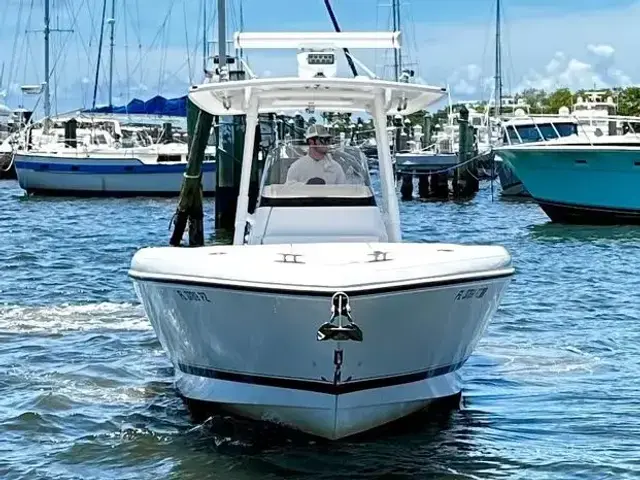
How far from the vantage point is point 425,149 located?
47500mm

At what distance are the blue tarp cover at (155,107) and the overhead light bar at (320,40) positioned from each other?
38.7 meters

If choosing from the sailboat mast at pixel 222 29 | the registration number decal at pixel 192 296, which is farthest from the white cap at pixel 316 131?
the sailboat mast at pixel 222 29

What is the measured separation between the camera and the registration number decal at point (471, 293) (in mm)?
8203

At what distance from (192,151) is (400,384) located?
14.0 m

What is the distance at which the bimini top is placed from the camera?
10.2 metres

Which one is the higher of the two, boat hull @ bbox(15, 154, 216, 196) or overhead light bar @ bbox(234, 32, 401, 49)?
overhead light bar @ bbox(234, 32, 401, 49)

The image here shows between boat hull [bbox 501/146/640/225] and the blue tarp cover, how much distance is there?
22375 mm

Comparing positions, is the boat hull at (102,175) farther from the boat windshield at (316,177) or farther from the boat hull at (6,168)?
the boat windshield at (316,177)

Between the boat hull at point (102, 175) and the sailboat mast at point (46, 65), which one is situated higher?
the sailboat mast at point (46, 65)

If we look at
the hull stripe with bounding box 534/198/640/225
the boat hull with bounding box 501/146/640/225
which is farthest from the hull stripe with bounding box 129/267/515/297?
the hull stripe with bounding box 534/198/640/225

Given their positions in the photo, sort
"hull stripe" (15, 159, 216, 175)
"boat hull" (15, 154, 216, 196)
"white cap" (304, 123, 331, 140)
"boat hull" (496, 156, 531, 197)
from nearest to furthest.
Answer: "white cap" (304, 123, 331, 140)
"hull stripe" (15, 159, 216, 175)
"boat hull" (15, 154, 216, 196)
"boat hull" (496, 156, 531, 197)

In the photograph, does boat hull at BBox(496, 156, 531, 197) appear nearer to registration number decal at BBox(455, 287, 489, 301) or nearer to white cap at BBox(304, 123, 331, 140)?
white cap at BBox(304, 123, 331, 140)

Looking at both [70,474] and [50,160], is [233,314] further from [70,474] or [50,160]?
[50,160]

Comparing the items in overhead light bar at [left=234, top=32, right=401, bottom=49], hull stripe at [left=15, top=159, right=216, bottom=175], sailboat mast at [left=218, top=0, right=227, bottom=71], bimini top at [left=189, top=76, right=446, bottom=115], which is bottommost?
hull stripe at [left=15, top=159, right=216, bottom=175]
